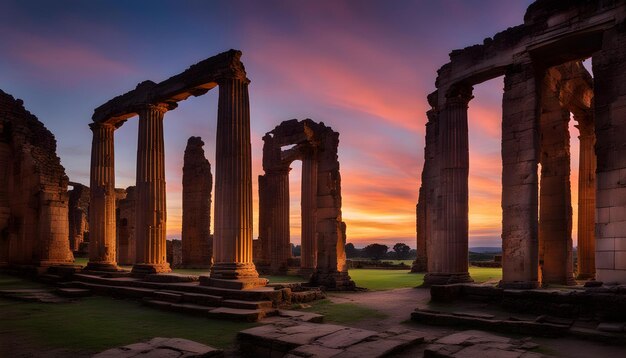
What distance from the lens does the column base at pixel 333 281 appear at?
19.6 meters

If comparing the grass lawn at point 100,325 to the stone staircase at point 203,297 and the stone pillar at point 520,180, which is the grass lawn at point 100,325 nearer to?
the stone staircase at point 203,297

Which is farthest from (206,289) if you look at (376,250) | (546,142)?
(376,250)

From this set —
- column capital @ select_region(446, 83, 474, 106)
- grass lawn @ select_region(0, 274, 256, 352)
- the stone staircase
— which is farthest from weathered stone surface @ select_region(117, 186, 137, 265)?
column capital @ select_region(446, 83, 474, 106)

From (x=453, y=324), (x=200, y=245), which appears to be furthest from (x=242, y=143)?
(x=200, y=245)

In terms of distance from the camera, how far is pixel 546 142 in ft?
60.1

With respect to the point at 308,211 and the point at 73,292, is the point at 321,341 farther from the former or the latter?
the point at 308,211

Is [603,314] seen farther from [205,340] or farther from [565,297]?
[205,340]

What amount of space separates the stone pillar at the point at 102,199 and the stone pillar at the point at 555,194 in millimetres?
18214

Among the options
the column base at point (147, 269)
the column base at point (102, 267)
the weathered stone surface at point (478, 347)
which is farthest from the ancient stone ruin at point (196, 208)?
the weathered stone surface at point (478, 347)

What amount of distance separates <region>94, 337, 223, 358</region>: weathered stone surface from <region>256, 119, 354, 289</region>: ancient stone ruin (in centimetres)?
1185

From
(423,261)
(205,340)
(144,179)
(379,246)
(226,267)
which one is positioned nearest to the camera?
(205,340)

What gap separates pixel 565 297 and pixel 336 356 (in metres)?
6.80

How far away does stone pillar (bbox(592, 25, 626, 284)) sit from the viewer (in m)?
11.8

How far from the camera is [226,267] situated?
50.0 feet
